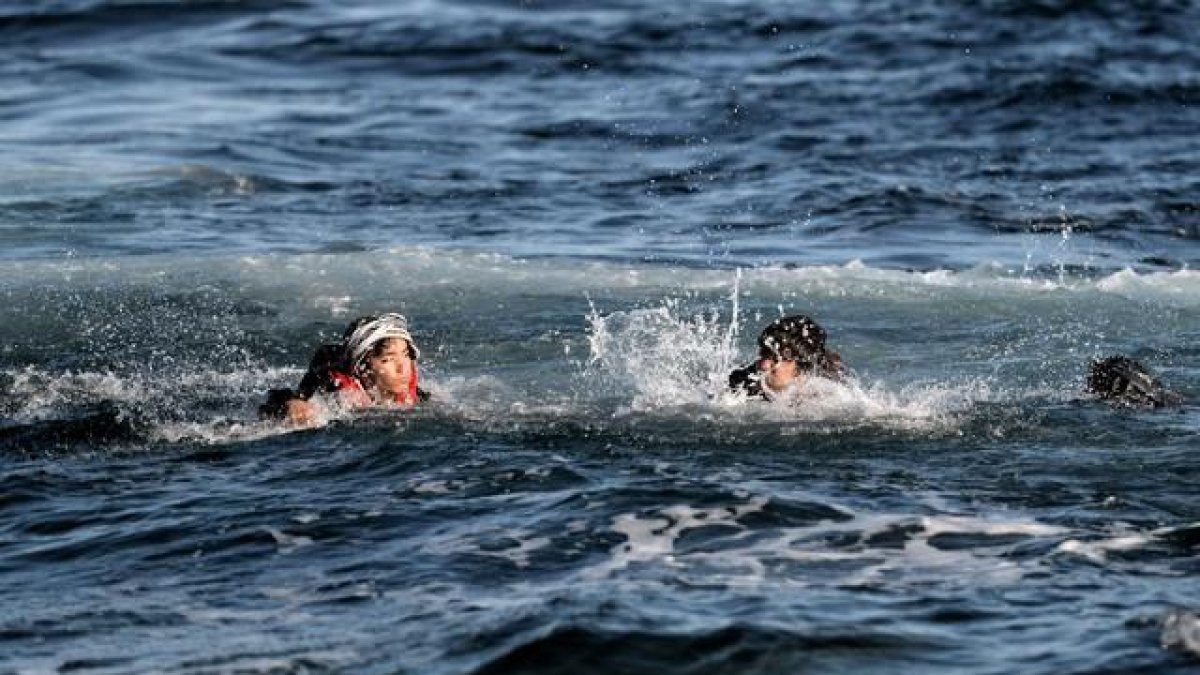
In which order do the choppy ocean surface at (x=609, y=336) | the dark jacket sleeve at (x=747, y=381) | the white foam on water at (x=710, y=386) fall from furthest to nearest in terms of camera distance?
the dark jacket sleeve at (x=747, y=381), the white foam on water at (x=710, y=386), the choppy ocean surface at (x=609, y=336)

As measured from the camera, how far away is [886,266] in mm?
22109

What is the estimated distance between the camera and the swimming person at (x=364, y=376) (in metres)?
13.9

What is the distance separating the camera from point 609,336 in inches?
685

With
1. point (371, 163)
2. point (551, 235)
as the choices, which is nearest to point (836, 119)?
point (371, 163)

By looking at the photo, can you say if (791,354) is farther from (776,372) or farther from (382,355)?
(382,355)

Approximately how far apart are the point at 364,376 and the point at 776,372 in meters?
2.55

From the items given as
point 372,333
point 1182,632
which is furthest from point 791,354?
point 1182,632

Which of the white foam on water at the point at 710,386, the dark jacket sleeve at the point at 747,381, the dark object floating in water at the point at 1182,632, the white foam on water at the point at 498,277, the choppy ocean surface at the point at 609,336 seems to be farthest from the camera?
the white foam on water at the point at 498,277

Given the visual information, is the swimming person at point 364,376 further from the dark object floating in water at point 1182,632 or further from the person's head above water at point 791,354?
the dark object floating in water at point 1182,632

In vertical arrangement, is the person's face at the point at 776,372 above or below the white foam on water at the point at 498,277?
below

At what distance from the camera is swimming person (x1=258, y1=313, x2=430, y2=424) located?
1389cm

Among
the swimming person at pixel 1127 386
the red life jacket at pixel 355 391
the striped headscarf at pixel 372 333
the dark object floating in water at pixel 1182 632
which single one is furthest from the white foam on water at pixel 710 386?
the dark object floating in water at pixel 1182 632

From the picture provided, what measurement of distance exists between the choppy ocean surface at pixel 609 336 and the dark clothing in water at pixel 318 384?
26cm

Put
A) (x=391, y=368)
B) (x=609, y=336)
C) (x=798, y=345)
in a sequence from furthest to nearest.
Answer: (x=609, y=336), (x=798, y=345), (x=391, y=368)
